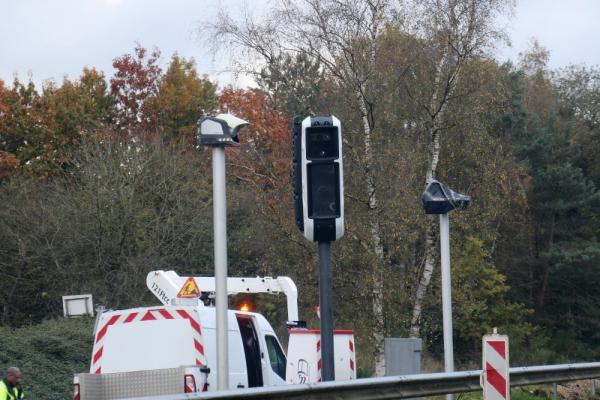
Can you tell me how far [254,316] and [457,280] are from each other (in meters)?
17.3

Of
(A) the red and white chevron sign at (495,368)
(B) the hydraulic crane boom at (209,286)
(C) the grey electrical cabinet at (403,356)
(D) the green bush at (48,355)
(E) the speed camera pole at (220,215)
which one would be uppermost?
(E) the speed camera pole at (220,215)

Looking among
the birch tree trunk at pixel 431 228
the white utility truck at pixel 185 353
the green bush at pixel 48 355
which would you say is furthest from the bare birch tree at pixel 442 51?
the white utility truck at pixel 185 353

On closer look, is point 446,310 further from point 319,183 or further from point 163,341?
point 319,183

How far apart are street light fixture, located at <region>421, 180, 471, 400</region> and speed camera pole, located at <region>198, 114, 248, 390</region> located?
4241 mm

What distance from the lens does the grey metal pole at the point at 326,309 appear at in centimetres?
1138

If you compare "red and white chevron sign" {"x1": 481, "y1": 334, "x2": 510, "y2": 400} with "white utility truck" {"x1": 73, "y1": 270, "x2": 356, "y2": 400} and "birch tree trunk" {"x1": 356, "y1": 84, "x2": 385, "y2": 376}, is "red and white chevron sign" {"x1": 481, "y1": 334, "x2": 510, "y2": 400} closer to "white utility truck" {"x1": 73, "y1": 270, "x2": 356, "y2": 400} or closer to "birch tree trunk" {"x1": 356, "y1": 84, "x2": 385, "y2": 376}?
"white utility truck" {"x1": 73, "y1": 270, "x2": 356, "y2": 400}

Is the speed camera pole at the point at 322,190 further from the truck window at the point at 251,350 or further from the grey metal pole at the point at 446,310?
the grey metal pole at the point at 446,310

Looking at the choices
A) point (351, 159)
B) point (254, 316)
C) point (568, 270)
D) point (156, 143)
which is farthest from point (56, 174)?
point (254, 316)

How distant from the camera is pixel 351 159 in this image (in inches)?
1241

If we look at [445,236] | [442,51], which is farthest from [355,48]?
[445,236]

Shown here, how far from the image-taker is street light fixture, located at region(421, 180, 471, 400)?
15.3m

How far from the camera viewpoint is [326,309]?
11.4m

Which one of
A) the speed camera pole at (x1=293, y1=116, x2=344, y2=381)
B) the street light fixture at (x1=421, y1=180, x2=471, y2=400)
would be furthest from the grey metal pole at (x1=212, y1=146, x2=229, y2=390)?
the street light fixture at (x1=421, y1=180, x2=471, y2=400)

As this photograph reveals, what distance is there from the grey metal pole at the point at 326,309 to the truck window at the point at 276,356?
4.11 meters
